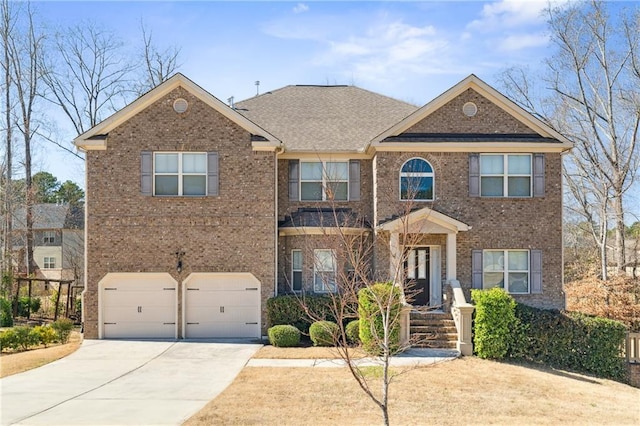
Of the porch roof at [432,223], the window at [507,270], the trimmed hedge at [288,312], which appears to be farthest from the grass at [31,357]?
Result: the window at [507,270]

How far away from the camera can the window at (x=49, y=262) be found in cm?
4862

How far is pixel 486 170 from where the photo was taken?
1970 cm

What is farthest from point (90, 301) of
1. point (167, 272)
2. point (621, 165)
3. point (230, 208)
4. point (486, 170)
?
point (621, 165)

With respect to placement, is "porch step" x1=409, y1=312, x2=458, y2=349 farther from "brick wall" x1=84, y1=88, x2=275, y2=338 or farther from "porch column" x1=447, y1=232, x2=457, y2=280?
"brick wall" x1=84, y1=88, x2=275, y2=338

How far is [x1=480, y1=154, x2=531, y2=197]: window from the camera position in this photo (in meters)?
19.7

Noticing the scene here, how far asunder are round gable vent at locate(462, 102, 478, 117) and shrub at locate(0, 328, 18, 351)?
16.0m

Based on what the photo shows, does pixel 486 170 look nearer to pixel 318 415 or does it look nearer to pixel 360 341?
pixel 360 341

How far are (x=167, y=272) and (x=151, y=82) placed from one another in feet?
63.4

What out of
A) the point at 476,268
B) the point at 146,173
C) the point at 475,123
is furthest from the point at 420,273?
the point at 146,173

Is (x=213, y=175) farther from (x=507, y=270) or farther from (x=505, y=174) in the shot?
(x=507, y=270)

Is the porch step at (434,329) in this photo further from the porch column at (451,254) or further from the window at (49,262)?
the window at (49,262)

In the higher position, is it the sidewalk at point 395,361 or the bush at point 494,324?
the bush at point 494,324

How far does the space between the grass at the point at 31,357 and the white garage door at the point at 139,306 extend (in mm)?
1317

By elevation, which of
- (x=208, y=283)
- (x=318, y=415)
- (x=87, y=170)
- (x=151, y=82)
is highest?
(x=151, y=82)
